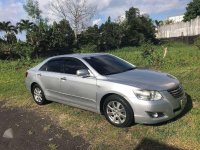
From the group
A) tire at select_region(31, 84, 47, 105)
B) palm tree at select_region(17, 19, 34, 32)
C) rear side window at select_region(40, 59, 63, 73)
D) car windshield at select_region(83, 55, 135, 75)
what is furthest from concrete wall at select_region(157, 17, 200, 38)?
car windshield at select_region(83, 55, 135, 75)

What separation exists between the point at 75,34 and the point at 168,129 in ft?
93.8

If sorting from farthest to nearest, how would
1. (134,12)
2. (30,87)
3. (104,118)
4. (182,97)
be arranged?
(134,12) < (30,87) < (104,118) < (182,97)

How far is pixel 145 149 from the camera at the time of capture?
6023 millimetres

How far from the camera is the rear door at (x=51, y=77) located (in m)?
8.59

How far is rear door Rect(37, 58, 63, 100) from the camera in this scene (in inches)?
338

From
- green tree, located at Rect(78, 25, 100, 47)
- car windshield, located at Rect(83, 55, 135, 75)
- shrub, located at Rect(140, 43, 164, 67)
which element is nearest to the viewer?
car windshield, located at Rect(83, 55, 135, 75)

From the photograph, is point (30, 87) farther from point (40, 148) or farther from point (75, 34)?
point (75, 34)

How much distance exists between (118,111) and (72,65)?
2.00m

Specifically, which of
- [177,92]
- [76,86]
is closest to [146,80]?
[177,92]

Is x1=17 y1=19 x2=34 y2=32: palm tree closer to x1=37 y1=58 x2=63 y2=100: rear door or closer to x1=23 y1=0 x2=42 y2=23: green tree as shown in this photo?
x1=23 y1=0 x2=42 y2=23: green tree

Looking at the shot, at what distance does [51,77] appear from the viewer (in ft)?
28.7

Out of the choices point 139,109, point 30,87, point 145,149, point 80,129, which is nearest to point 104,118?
point 80,129

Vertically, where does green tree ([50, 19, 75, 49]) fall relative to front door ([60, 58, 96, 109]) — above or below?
above

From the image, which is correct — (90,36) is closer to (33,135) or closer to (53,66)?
(53,66)
